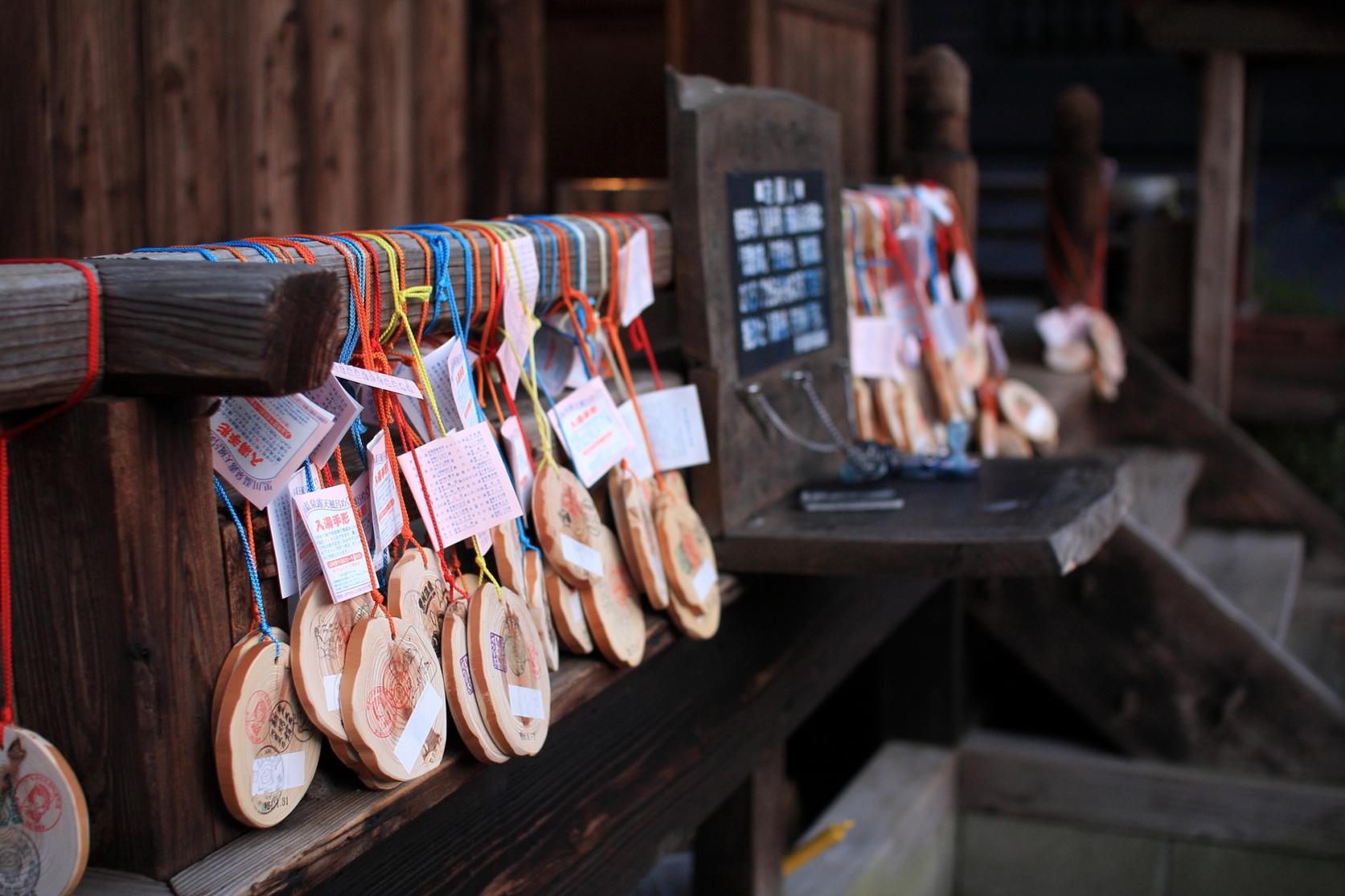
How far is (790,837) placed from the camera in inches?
165

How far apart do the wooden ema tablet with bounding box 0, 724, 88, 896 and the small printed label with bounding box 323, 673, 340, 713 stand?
0.74 feet

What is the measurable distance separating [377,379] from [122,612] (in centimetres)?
35

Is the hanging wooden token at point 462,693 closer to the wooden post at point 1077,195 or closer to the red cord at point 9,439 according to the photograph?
the red cord at point 9,439

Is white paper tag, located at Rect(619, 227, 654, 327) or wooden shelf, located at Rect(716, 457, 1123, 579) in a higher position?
white paper tag, located at Rect(619, 227, 654, 327)

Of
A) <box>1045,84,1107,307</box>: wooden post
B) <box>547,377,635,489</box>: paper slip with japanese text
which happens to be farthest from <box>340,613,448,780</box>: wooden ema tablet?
<box>1045,84,1107,307</box>: wooden post

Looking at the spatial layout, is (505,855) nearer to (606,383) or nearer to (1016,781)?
(606,383)

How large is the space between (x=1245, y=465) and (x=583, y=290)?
3526mm

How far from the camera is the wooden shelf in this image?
1.87m

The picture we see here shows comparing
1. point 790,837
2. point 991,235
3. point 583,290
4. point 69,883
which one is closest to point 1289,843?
point 790,837

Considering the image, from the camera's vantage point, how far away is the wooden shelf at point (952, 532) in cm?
187

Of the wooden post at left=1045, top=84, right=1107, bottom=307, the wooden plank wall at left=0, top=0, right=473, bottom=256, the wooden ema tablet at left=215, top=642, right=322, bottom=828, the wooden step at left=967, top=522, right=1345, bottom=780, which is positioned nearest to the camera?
the wooden ema tablet at left=215, top=642, right=322, bottom=828

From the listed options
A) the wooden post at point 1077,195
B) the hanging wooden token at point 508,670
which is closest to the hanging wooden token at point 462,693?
the hanging wooden token at point 508,670

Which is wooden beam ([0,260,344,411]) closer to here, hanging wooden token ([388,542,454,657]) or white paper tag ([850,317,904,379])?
hanging wooden token ([388,542,454,657])

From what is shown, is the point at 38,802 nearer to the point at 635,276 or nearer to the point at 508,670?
the point at 508,670
